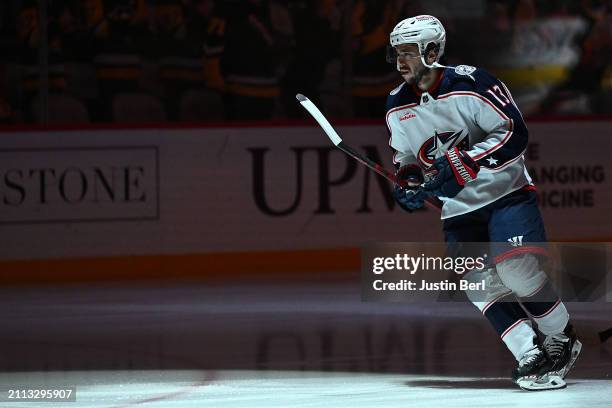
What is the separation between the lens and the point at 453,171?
5.09 meters

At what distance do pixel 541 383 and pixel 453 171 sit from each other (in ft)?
2.67

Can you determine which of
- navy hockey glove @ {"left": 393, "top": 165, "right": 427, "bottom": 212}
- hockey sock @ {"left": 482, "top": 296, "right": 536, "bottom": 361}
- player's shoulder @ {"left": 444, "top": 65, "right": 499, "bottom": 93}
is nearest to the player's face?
player's shoulder @ {"left": 444, "top": 65, "right": 499, "bottom": 93}

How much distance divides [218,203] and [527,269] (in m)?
4.03

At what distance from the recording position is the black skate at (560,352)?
5.25 meters

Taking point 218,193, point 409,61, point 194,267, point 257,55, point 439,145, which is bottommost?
point 194,267

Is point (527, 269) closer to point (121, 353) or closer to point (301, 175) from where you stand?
point (121, 353)

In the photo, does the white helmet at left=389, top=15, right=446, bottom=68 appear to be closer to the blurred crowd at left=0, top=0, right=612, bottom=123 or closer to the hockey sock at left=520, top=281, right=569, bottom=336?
the hockey sock at left=520, top=281, right=569, bottom=336

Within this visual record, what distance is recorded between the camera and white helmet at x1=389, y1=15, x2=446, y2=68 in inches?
204

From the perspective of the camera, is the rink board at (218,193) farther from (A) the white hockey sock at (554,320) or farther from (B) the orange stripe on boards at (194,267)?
(A) the white hockey sock at (554,320)

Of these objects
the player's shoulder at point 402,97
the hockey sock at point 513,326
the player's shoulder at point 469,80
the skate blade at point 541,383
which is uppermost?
the player's shoulder at point 469,80

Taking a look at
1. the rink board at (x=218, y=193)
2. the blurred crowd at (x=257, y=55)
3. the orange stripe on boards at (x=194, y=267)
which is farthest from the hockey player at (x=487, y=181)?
the blurred crowd at (x=257, y=55)

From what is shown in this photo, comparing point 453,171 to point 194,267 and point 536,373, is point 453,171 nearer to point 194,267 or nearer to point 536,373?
point 536,373

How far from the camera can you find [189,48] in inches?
361

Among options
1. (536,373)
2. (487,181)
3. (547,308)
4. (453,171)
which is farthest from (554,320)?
(453,171)
